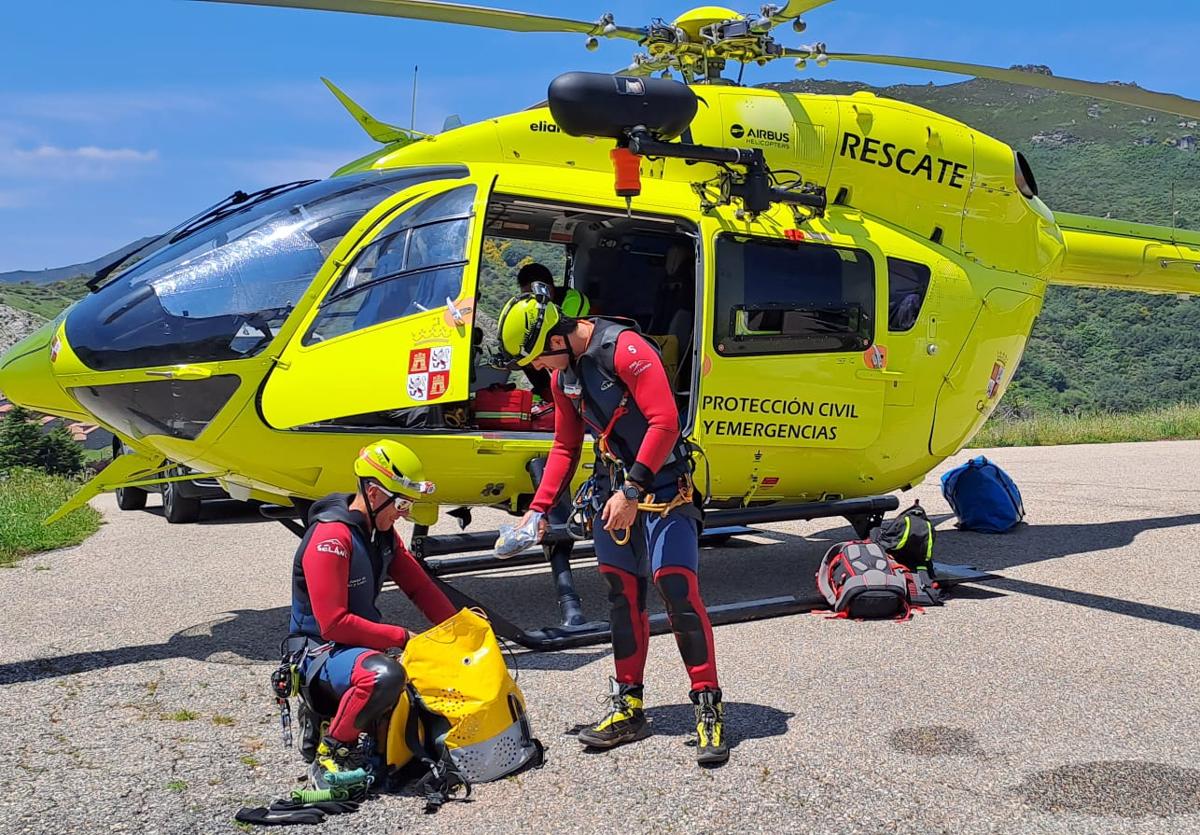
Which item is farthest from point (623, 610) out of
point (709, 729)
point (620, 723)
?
point (709, 729)

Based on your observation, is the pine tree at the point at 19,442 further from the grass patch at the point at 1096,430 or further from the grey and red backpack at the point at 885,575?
the grey and red backpack at the point at 885,575

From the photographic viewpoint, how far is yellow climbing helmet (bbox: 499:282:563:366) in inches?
170

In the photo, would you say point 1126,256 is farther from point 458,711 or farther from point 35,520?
point 35,520

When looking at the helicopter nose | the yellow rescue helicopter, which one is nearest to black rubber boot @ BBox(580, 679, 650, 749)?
the yellow rescue helicopter

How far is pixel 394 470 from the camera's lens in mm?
4000

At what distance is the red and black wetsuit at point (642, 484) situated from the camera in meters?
4.24

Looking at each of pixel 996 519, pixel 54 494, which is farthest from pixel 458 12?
pixel 54 494

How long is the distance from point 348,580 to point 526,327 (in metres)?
1.21

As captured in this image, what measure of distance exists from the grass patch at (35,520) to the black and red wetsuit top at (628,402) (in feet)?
19.3

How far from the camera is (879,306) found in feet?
23.8

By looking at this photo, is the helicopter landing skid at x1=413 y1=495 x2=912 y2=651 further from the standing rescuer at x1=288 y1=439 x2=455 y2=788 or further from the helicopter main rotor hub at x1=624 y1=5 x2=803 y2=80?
the helicopter main rotor hub at x1=624 y1=5 x2=803 y2=80

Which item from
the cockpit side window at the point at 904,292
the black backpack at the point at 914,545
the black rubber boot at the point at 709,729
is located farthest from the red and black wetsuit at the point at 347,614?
the cockpit side window at the point at 904,292

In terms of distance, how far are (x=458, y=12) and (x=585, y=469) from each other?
2.79 meters

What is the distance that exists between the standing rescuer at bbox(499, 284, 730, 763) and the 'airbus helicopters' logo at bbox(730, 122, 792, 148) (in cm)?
299
